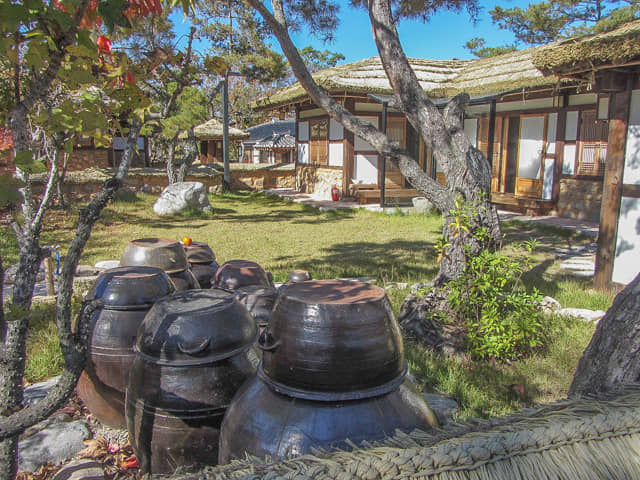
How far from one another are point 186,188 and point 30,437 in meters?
10.6

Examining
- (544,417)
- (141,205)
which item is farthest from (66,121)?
(141,205)

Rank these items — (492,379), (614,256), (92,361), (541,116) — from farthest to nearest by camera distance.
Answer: (541,116), (614,256), (492,379), (92,361)

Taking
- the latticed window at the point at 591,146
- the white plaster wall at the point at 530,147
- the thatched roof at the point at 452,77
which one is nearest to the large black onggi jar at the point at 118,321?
the thatched roof at the point at 452,77

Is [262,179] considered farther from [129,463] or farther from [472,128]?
[129,463]

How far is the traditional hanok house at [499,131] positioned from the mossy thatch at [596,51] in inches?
121

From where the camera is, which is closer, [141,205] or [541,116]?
[541,116]

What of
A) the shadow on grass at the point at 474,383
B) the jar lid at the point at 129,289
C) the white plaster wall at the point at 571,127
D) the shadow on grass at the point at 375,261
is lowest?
the shadow on grass at the point at 474,383

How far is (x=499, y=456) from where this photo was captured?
4.37ft

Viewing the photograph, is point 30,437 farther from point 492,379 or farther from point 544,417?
point 492,379

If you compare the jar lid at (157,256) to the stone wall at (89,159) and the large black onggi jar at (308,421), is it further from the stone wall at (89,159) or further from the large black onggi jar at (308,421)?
the stone wall at (89,159)

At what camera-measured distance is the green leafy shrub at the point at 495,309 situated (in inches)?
159

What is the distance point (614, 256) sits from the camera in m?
5.86

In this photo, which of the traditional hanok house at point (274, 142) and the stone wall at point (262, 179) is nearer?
the stone wall at point (262, 179)

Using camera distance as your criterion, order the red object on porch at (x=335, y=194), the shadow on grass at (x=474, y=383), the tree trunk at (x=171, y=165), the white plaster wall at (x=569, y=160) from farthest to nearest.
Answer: the red object on porch at (x=335, y=194) < the tree trunk at (x=171, y=165) < the white plaster wall at (x=569, y=160) < the shadow on grass at (x=474, y=383)
